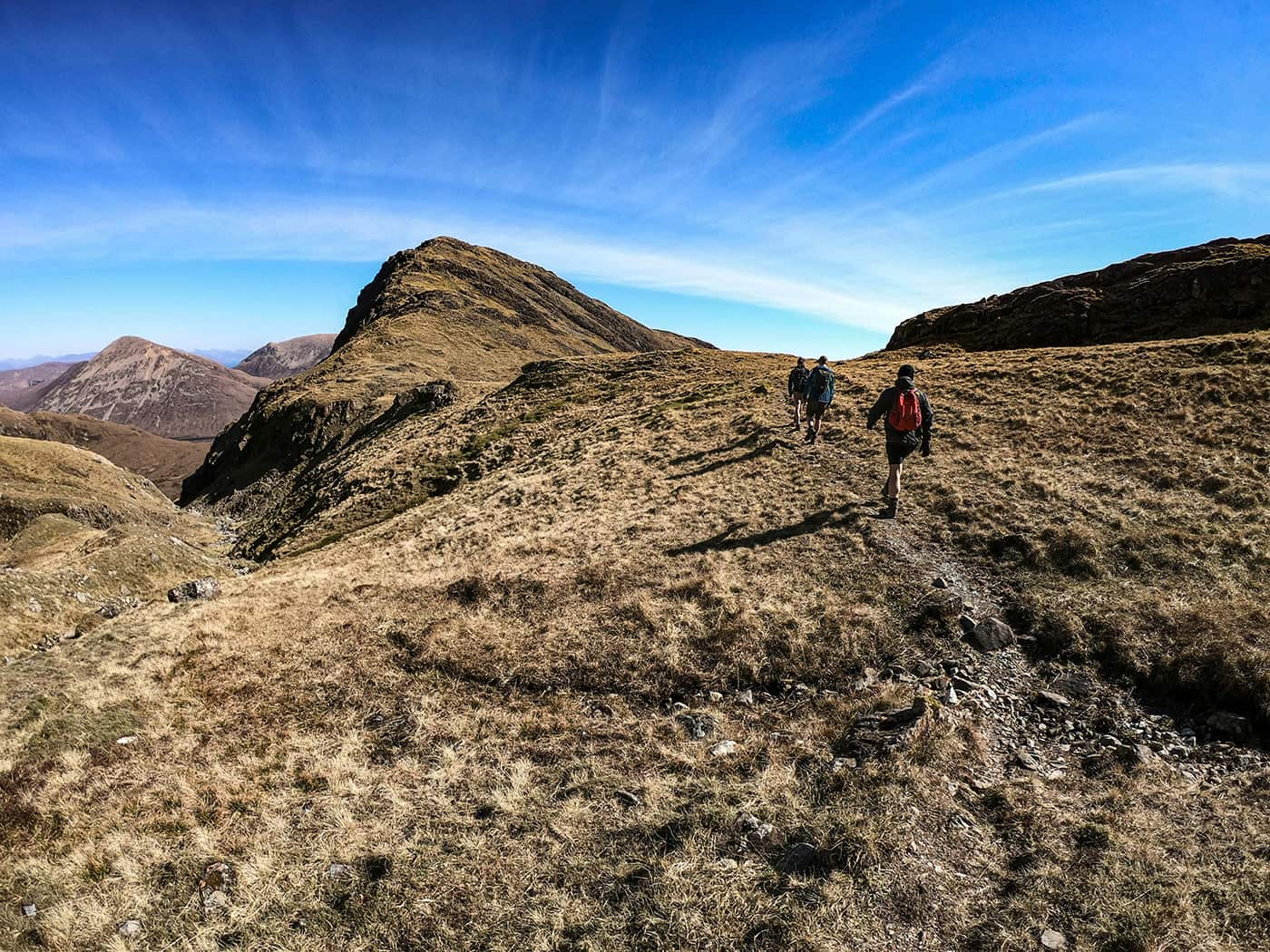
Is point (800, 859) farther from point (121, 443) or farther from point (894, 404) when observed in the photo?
point (121, 443)

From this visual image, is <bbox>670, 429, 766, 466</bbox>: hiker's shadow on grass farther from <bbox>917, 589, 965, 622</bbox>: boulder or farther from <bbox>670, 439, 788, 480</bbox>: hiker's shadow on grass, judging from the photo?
<bbox>917, 589, 965, 622</bbox>: boulder

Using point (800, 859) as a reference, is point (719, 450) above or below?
above

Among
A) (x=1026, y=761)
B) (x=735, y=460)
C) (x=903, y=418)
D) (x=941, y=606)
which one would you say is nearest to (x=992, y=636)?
(x=941, y=606)

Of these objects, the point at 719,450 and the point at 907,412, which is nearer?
the point at 907,412

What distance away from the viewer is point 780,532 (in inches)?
584

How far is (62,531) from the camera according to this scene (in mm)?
26625

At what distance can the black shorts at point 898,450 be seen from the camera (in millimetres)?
14078

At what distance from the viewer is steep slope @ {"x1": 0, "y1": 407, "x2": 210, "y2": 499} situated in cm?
14812

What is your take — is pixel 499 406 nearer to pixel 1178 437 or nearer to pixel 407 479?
pixel 407 479

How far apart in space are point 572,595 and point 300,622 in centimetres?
659

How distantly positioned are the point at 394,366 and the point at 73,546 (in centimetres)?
5895

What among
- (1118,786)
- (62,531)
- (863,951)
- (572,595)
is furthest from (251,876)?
(62,531)

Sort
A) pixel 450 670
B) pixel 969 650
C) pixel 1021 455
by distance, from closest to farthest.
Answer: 1. pixel 969 650
2. pixel 450 670
3. pixel 1021 455

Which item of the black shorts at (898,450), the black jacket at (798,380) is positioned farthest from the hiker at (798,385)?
the black shorts at (898,450)
